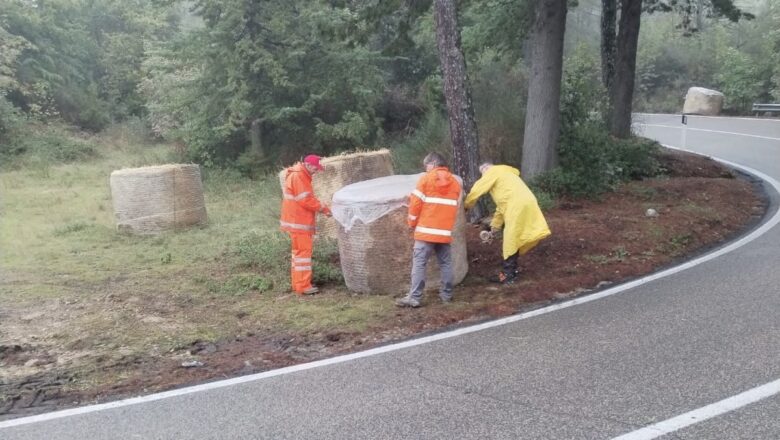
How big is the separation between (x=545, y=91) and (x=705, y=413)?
322 inches

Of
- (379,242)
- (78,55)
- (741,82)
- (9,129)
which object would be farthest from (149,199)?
(741,82)

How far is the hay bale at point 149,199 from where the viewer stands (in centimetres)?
1220

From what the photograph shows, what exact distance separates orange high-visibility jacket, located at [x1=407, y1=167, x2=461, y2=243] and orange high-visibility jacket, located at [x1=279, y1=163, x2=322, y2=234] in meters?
1.66

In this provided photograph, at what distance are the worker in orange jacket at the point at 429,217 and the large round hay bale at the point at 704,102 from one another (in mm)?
30055

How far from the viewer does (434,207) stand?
700 cm

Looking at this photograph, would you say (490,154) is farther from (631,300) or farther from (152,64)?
(152,64)

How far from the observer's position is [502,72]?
16344 mm

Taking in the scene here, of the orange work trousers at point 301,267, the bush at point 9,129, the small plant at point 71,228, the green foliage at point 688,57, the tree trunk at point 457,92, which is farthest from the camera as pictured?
the green foliage at point 688,57

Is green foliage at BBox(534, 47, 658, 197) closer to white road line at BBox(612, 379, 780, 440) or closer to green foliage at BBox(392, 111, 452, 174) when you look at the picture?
green foliage at BBox(392, 111, 452, 174)

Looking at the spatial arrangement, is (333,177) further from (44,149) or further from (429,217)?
(44,149)

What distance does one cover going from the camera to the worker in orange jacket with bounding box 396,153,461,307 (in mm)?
6996

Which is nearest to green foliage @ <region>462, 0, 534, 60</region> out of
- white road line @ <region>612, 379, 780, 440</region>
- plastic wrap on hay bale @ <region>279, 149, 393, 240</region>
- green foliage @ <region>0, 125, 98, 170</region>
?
plastic wrap on hay bale @ <region>279, 149, 393, 240</region>

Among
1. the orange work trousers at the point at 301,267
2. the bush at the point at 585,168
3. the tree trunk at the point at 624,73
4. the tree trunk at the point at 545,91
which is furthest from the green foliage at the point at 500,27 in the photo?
the orange work trousers at the point at 301,267

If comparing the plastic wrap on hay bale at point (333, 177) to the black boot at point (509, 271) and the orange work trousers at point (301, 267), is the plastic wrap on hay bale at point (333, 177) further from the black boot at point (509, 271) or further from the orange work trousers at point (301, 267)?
the black boot at point (509, 271)
